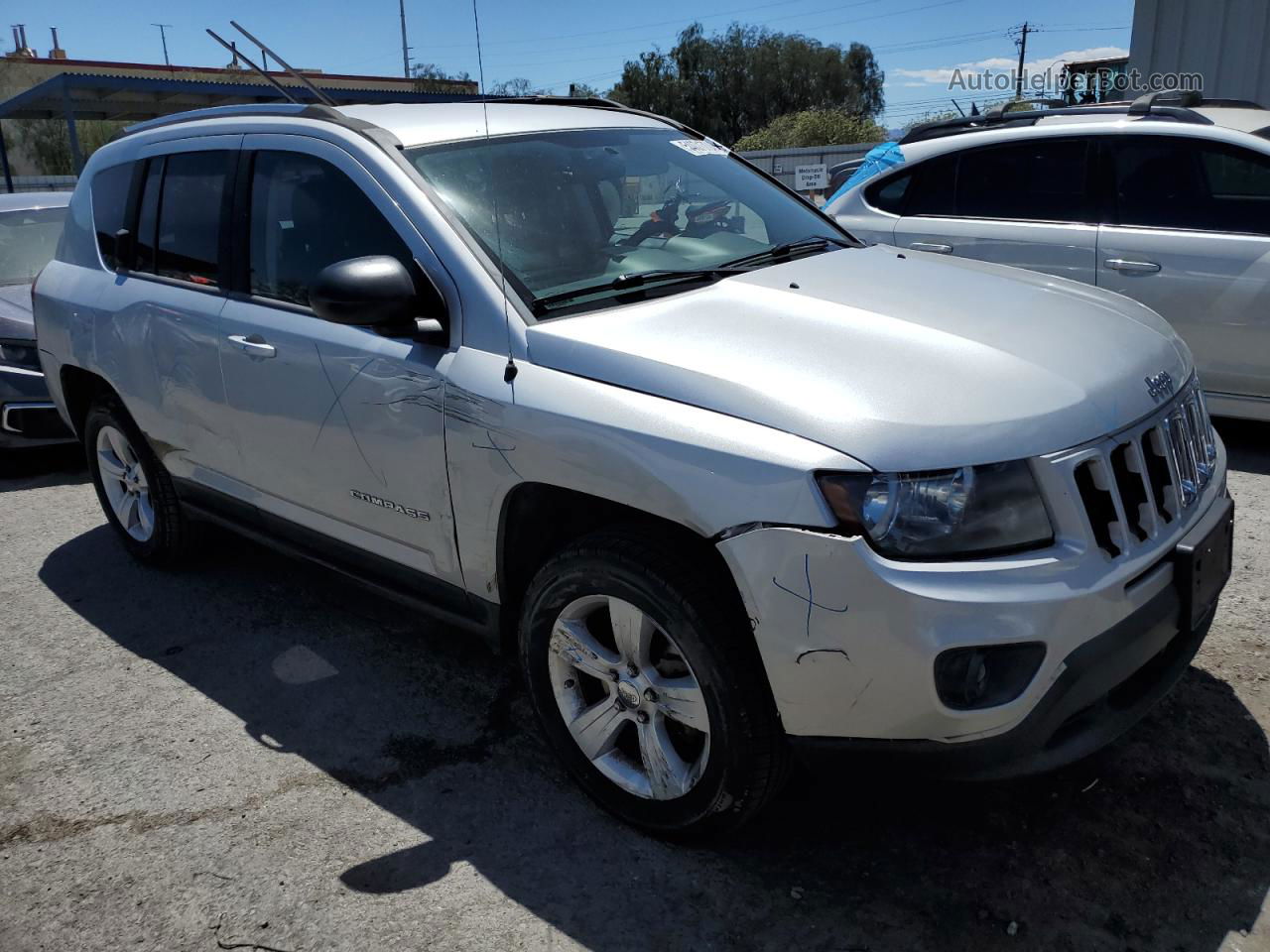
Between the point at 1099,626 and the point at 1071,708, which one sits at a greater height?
the point at 1099,626

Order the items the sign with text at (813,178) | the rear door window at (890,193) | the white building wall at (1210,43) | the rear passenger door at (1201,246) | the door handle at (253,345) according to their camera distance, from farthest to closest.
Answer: the white building wall at (1210,43) → the sign with text at (813,178) → the rear door window at (890,193) → the rear passenger door at (1201,246) → the door handle at (253,345)

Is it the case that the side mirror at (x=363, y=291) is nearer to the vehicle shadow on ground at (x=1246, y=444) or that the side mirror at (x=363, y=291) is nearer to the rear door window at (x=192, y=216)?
the rear door window at (x=192, y=216)

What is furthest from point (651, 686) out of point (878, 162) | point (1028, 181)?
point (878, 162)

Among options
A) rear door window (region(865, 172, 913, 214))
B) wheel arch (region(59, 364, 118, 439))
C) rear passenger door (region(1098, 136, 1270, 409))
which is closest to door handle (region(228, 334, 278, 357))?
wheel arch (region(59, 364, 118, 439))

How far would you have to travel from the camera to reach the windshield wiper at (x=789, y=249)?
3217 millimetres

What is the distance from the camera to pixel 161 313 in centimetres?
395

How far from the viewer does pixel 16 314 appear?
654 cm

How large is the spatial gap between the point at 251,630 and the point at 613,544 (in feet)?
7.30

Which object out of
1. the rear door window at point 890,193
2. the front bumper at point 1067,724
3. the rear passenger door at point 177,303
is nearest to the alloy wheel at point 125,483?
the rear passenger door at point 177,303

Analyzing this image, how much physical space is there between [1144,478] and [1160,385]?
33 centimetres

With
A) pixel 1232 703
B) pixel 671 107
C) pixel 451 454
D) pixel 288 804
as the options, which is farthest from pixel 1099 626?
pixel 671 107

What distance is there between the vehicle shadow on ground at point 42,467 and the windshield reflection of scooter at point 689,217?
4.72 m

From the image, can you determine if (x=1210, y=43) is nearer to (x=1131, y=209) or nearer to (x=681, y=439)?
(x=1131, y=209)

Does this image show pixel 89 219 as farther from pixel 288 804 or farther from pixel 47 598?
pixel 288 804
